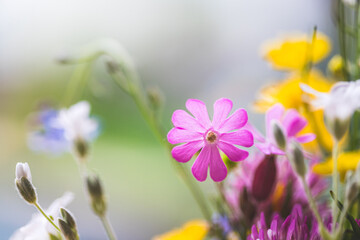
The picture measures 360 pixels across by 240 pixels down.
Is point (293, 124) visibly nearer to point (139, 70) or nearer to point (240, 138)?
point (240, 138)

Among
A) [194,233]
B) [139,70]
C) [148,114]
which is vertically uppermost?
[139,70]

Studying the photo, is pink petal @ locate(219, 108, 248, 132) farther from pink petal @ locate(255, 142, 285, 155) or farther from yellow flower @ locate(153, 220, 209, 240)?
yellow flower @ locate(153, 220, 209, 240)

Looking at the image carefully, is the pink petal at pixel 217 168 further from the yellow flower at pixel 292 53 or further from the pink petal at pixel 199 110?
the yellow flower at pixel 292 53

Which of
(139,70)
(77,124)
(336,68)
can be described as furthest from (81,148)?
(139,70)

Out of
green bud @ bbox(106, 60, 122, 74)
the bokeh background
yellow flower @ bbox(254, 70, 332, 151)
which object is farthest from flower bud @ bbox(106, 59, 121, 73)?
the bokeh background

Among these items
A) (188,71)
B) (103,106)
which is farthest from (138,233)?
(188,71)

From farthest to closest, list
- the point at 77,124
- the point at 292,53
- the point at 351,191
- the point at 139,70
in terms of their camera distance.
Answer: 1. the point at 139,70
2. the point at 292,53
3. the point at 77,124
4. the point at 351,191

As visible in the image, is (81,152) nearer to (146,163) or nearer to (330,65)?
(330,65)
